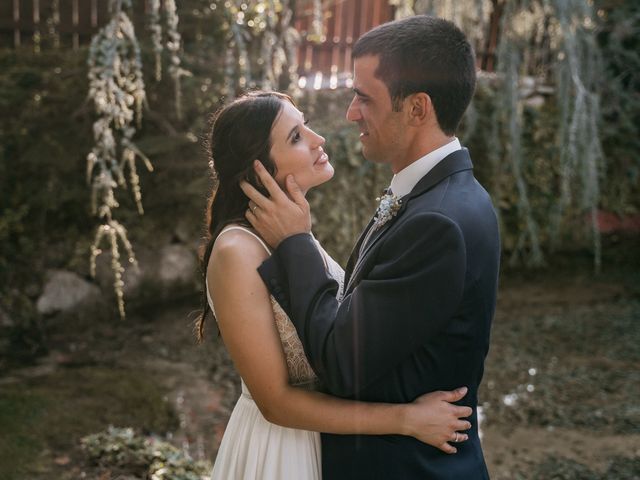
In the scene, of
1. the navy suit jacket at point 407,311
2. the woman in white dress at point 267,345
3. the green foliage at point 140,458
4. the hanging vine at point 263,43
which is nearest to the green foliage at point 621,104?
the hanging vine at point 263,43

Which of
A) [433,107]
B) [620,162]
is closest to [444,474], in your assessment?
[433,107]

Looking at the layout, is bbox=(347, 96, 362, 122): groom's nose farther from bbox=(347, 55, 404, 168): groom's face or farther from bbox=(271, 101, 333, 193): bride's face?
bbox=(271, 101, 333, 193): bride's face

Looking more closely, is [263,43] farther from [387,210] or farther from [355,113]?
[387,210]

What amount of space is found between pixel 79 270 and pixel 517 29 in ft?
12.3

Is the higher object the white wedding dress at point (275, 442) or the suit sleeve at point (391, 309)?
the suit sleeve at point (391, 309)

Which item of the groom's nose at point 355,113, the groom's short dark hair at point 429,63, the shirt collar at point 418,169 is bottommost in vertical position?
the shirt collar at point 418,169

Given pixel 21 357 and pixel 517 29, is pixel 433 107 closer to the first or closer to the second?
pixel 517 29

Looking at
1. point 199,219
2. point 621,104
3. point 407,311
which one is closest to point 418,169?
point 407,311

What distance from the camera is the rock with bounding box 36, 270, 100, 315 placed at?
18.3ft

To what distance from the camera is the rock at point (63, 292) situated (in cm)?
559

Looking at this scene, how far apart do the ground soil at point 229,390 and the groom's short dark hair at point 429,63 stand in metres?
2.51

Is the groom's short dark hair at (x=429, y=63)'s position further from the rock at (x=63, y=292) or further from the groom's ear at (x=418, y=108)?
the rock at (x=63, y=292)

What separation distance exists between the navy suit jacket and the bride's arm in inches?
1.6

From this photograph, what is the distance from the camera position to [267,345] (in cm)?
186
